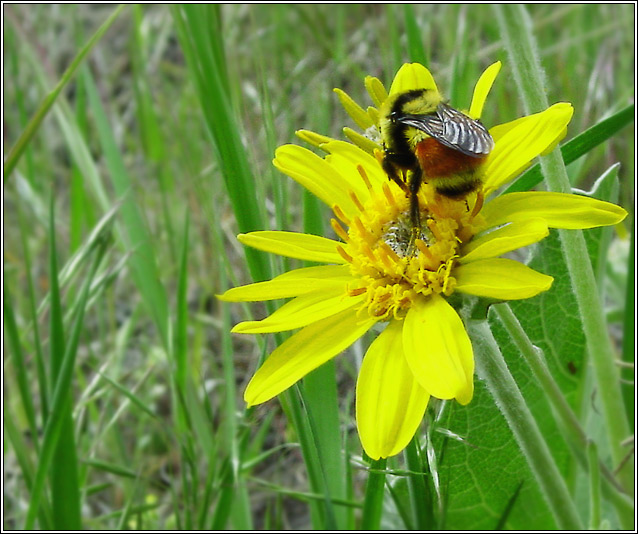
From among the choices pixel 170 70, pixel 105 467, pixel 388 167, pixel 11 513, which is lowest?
pixel 11 513

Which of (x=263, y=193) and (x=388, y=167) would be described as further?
(x=263, y=193)

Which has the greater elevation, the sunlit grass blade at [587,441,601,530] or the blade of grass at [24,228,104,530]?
the blade of grass at [24,228,104,530]

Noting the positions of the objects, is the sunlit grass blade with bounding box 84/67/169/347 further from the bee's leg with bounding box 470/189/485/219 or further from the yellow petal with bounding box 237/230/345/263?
the bee's leg with bounding box 470/189/485/219

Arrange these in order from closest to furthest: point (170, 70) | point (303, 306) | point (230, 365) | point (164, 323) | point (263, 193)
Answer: point (303, 306) → point (263, 193) → point (230, 365) → point (164, 323) → point (170, 70)

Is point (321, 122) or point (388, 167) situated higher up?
point (321, 122)

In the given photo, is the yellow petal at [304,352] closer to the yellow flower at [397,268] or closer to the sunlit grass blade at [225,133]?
the yellow flower at [397,268]

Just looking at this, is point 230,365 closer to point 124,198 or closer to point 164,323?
point 164,323

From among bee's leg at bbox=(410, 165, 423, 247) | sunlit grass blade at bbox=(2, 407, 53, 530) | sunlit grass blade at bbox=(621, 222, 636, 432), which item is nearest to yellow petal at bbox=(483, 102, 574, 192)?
bee's leg at bbox=(410, 165, 423, 247)

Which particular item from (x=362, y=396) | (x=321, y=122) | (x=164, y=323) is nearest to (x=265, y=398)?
(x=362, y=396)
